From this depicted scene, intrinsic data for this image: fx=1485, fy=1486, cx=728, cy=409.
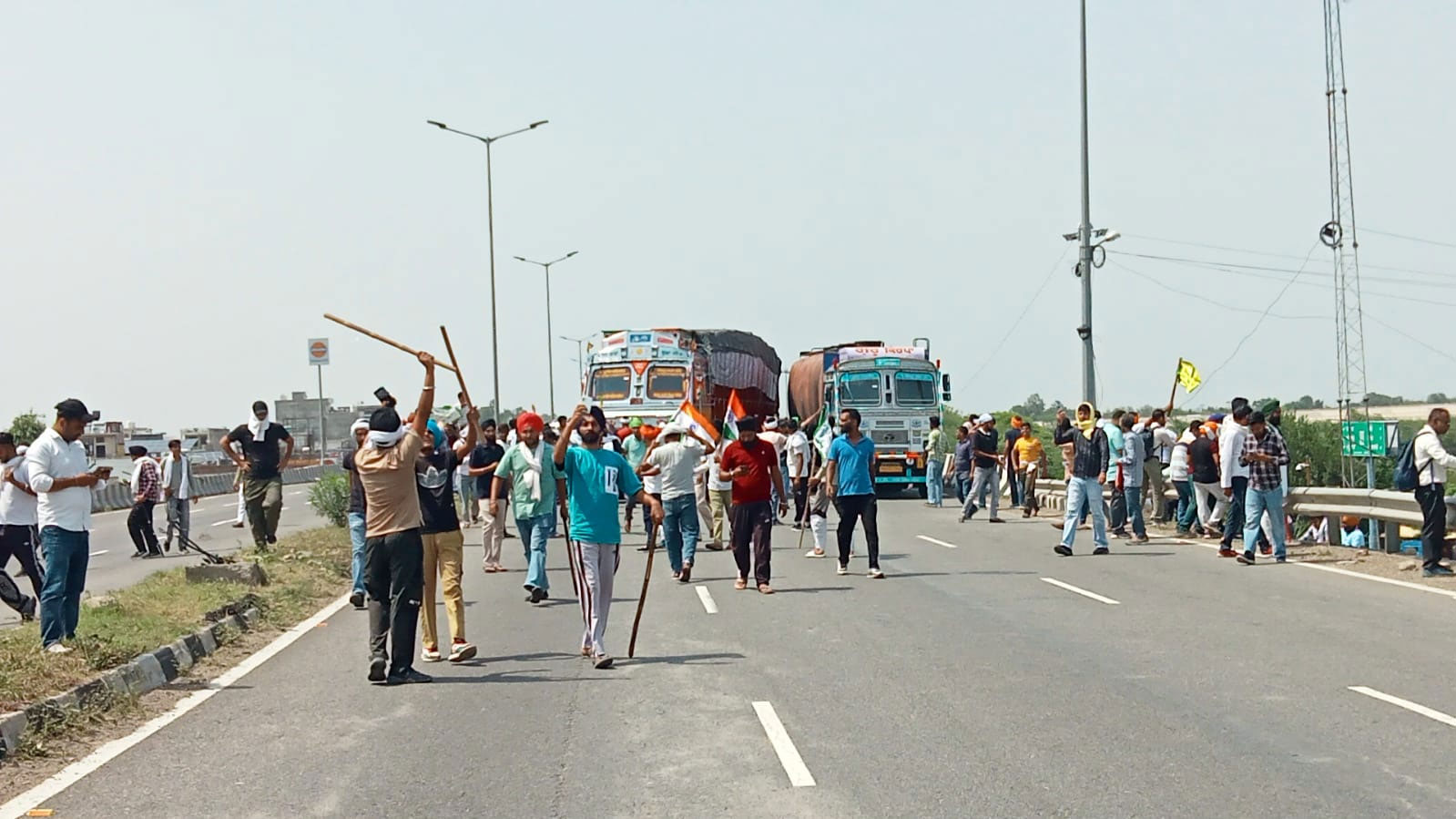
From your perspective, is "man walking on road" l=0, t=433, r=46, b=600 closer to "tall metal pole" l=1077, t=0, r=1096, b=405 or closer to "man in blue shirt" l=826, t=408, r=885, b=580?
"man in blue shirt" l=826, t=408, r=885, b=580

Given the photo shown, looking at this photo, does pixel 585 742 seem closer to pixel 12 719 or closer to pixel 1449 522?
pixel 12 719

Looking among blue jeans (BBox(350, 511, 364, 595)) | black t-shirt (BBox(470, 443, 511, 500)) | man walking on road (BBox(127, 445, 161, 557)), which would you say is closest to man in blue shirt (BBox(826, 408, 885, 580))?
black t-shirt (BBox(470, 443, 511, 500))

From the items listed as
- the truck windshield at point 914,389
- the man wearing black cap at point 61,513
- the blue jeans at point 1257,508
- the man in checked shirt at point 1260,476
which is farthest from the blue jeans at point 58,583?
the truck windshield at point 914,389

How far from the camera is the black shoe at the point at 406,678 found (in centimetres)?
967

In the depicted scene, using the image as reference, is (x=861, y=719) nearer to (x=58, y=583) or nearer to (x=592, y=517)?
(x=592, y=517)

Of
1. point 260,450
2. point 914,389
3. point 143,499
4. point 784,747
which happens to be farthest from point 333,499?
point 784,747

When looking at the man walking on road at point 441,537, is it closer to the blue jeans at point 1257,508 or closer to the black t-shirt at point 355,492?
the black t-shirt at point 355,492

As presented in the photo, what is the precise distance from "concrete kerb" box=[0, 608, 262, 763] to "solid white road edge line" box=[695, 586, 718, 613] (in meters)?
3.97

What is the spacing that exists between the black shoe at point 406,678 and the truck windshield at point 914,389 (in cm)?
2552

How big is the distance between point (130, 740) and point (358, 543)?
18.0ft

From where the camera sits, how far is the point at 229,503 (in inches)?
1793

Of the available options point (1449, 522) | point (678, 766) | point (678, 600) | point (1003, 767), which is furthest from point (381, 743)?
point (1449, 522)

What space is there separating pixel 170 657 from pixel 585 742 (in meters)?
4.14

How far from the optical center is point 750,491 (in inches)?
581
